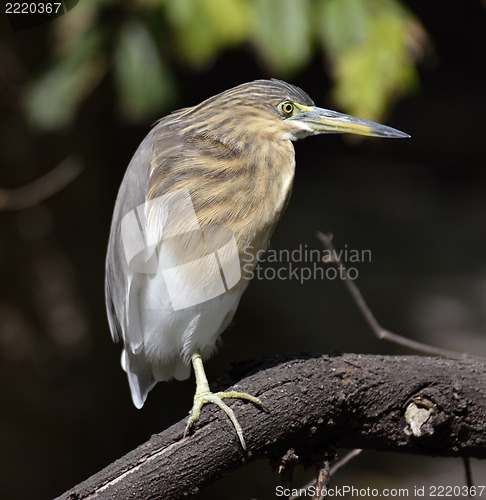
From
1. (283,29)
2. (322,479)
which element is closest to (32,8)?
(283,29)

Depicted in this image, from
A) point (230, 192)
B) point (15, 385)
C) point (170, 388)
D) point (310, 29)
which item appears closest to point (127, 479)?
point (230, 192)

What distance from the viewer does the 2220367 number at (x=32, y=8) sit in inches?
110

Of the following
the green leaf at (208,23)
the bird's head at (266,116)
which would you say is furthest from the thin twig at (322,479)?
the green leaf at (208,23)

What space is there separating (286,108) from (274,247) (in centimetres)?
363

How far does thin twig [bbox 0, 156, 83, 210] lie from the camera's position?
3486 millimetres

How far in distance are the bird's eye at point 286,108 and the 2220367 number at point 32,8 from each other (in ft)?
3.42

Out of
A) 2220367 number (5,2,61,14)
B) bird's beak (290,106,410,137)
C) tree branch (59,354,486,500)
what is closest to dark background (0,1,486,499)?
2220367 number (5,2,61,14)

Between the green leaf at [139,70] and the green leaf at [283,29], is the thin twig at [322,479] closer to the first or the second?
the green leaf at [283,29]

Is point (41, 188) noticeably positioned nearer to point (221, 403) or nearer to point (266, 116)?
point (266, 116)

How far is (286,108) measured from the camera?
224 centimetres

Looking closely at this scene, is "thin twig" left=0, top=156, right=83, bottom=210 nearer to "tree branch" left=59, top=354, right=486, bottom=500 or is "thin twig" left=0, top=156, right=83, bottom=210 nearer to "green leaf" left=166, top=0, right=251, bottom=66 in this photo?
"green leaf" left=166, top=0, right=251, bottom=66

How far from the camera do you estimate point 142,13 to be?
2.54 meters

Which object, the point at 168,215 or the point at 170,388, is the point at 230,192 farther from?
the point at 170,388

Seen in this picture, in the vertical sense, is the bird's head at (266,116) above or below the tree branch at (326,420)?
above
